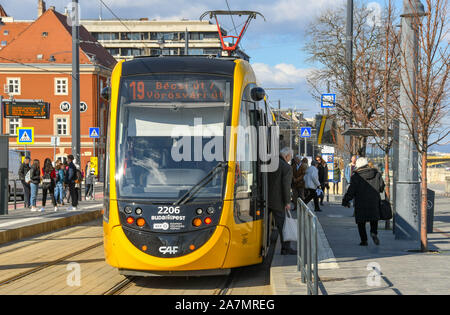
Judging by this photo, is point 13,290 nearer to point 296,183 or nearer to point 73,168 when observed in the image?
point 296,183

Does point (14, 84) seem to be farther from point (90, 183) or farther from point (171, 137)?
point (171, 137)

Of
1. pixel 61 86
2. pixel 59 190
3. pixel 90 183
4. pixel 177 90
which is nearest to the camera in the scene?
pixel 177 90

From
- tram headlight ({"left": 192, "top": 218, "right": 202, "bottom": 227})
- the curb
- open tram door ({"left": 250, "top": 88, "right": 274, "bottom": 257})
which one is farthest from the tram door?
the curb

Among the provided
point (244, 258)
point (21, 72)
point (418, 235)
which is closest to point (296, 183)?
point (418, 235)

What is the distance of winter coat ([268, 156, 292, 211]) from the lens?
11883 millimetres

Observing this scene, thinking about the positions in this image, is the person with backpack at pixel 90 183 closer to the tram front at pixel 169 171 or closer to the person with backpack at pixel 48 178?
the person with backpack at pixel 48 178

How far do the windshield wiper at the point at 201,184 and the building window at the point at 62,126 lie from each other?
5951 centimetres

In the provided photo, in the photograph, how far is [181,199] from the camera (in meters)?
9.74

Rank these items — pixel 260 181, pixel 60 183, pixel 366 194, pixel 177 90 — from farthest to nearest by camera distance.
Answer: pixel 60 183 < pixel 366 194 < pixel 260 181 < pixel 177 90

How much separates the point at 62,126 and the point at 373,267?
60442 mm

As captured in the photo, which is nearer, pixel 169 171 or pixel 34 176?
pixel 169 171

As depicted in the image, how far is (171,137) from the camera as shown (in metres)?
10.2

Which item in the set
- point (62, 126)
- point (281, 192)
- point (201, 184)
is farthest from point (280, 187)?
point (62, 126)

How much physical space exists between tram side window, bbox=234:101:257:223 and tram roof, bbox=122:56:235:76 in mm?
609
